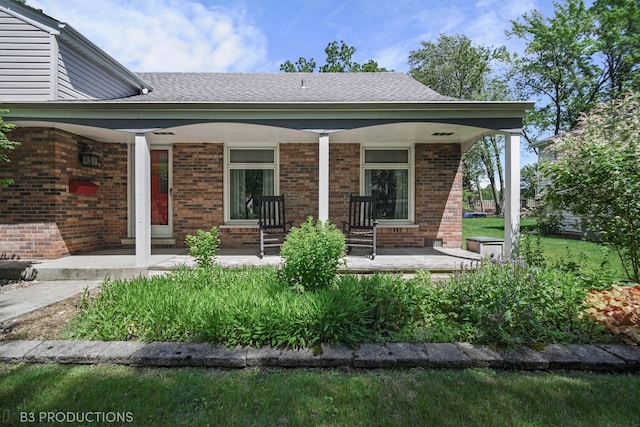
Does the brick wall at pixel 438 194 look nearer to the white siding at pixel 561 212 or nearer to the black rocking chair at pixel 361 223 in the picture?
the black rocking chair at pixel 361 223

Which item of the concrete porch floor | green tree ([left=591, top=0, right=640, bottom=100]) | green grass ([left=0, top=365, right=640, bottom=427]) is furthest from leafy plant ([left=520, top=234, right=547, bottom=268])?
green tree ([left=591, top=0, right=640, bottom=100])

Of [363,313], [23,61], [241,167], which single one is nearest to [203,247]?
[363,313]

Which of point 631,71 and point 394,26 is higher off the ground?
point 631,71

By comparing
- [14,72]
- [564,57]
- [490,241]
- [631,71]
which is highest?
[564,57]

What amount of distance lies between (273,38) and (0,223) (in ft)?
30.2

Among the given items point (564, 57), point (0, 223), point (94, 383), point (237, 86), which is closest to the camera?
point (94, 383)

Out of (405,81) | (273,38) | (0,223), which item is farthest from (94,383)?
(273,38)

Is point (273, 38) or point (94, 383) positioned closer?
point (94, 383)

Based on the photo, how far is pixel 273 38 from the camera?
10.8m

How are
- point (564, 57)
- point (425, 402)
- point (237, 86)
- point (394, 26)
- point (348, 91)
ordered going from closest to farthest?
point (425, 402)
point (348, 91)
point (237, 86)
point (394, 26)
point (564, 57)

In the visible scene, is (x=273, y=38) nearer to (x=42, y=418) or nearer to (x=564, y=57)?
(x=42, y=418)

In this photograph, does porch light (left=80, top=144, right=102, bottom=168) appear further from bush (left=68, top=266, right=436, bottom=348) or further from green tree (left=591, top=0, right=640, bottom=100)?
green tree (left=591, top=0, right=640, bottom=100)

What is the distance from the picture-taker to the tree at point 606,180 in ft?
10.9

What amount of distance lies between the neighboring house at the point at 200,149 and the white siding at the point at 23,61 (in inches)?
0.8
